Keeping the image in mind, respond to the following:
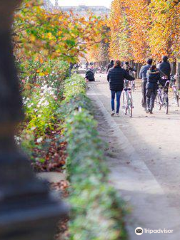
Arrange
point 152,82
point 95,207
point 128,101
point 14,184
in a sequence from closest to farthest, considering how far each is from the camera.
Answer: point 14,184, point 95,207, point 128,101, point 152,82

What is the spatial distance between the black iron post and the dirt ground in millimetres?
2016

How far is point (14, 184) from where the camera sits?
7.88 feet

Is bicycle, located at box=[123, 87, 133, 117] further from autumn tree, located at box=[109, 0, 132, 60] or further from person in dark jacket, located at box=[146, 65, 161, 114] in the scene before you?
autumn tree, located at box=[109, 0, 132, 60]

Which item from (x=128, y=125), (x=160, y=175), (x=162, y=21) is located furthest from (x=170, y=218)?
(x=162, y=21)

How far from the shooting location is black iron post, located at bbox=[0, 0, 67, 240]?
2342 millimetres

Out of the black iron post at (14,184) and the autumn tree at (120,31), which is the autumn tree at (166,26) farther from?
the autumn tree at (120,31)

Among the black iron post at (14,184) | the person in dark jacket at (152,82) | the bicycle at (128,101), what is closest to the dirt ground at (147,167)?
the bicycle at (128,101)

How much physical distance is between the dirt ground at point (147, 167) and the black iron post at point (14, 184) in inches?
79.4

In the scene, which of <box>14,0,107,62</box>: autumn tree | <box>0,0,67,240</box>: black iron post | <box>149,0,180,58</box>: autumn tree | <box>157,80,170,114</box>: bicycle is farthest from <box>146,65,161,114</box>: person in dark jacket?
<box>0,0,67,240</box>: black iron post

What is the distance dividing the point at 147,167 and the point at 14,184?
7666 mm

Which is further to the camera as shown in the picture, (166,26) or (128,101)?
(166,26)

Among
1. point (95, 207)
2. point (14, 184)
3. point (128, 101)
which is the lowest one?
point (128, 101)

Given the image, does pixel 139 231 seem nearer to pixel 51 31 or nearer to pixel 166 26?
pixel 51 31

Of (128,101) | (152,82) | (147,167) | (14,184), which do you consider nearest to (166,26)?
(152,82)
